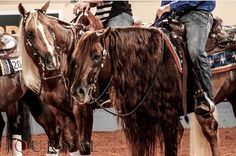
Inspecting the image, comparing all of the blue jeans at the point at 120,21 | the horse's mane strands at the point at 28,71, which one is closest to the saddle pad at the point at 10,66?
A: the horse's mane strands at the point at 28,71

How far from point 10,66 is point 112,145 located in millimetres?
3319

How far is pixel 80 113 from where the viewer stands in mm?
6664

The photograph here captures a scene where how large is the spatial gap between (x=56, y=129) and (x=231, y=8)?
214 inches

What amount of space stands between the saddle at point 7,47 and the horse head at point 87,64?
2.74 meters

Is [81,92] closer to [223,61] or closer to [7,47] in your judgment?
[223,61]

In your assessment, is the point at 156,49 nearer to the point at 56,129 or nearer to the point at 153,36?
the point at 153,36

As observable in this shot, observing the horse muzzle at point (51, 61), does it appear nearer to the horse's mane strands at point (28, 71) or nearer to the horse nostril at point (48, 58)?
the horse nostril at point (48, 58)

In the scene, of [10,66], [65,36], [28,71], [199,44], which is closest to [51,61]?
[65,36]

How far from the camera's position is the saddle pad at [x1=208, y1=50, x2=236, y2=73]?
6.74m

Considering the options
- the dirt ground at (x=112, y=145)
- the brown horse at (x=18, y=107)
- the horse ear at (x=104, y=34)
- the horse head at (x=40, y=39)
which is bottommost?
the dirt ground at (x=112, y=145)

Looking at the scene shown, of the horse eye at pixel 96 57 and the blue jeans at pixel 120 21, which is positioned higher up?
the blue jeans at pixel 120 21

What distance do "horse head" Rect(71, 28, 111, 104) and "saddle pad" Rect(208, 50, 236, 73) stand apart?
192cm

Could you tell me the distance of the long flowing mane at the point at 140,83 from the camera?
5297 millimetres

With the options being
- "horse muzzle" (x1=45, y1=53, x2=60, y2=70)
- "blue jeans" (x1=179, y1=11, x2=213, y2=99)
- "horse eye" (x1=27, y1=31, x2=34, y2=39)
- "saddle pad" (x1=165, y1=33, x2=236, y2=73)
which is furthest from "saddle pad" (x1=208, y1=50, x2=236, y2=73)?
"horse eye" (x1=27, y1=31, x2=34, y2=39)
